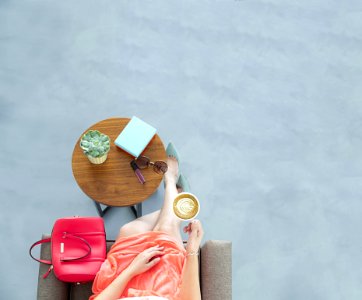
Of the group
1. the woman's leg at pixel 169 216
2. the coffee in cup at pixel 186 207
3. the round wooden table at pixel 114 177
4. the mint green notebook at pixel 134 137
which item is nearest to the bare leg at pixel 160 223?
the woman's leg at pixel 169 216

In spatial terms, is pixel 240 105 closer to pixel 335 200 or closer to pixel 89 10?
pixel 335 200

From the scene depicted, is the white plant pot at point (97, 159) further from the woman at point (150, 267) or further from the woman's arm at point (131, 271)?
the woman's arm at point (131, 271)

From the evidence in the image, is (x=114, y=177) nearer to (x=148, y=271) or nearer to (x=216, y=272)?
(x=148, y=271)

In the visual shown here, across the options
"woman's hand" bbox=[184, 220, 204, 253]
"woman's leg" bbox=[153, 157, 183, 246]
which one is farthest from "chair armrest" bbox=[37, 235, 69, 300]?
"woman's hand" bbox=[184, 220, 204, 253]

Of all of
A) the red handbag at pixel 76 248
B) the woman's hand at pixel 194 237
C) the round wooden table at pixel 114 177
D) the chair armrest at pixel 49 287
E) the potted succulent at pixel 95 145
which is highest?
the potted succulent at pixel 95 145

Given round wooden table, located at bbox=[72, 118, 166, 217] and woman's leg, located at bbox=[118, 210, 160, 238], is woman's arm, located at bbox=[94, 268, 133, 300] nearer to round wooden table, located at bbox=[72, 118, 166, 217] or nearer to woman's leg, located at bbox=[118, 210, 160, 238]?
woman's leg, located at bbox=[118, 210, 160, 238]

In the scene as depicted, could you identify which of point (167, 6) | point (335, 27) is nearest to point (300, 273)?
point (335, 27)

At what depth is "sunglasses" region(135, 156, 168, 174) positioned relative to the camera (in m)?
2.33

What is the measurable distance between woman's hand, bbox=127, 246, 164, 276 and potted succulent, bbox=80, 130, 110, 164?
53cm

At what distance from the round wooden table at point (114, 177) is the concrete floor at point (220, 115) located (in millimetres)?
544

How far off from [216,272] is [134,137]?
31.8 inches

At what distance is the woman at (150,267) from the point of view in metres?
2.03

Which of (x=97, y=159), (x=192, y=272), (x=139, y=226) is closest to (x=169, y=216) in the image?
(x=139, y=226)

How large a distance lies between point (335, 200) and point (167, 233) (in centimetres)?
135
